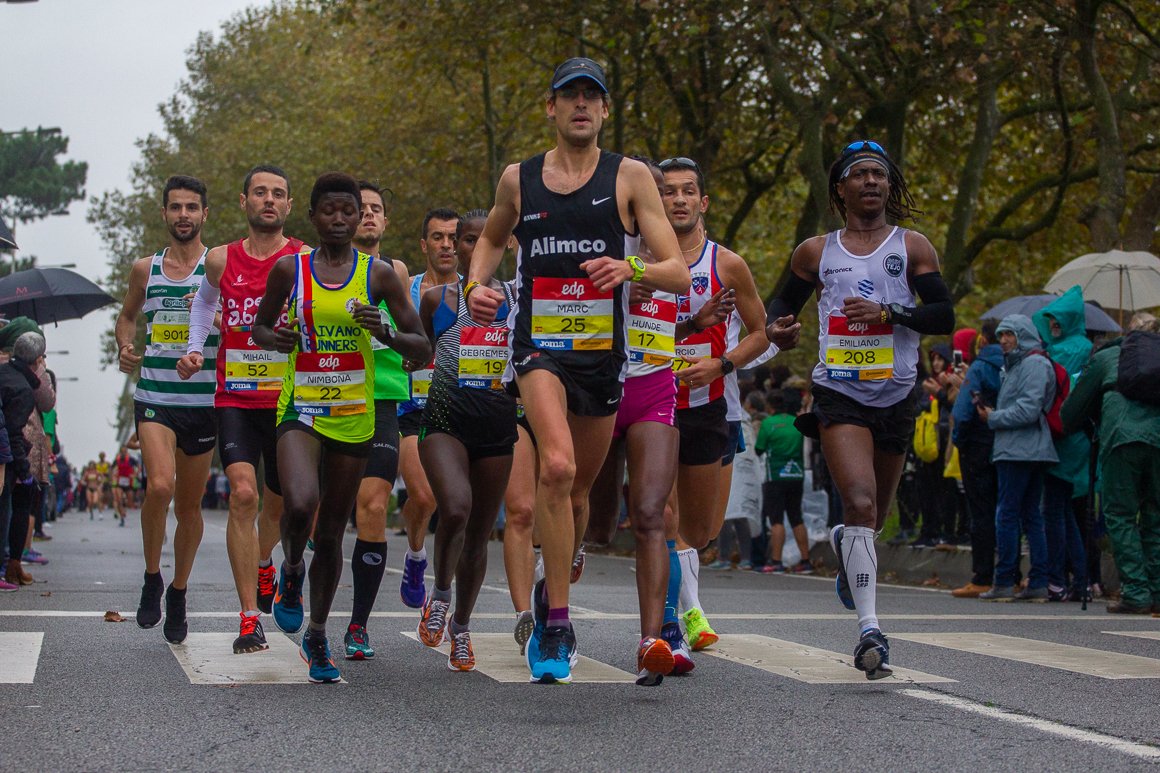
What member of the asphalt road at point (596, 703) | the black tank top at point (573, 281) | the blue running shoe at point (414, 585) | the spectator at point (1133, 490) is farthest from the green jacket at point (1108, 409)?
the black tank top at point (573, 281)

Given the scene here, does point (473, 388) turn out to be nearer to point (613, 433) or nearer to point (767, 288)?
point (613, 433)

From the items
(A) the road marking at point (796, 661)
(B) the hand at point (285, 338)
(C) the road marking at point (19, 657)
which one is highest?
(B) the hand at point (285, 338)

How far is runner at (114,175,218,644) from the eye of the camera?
9102mm

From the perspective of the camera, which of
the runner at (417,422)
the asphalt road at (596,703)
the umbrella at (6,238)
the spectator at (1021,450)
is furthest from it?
the umbrella at (6,238)

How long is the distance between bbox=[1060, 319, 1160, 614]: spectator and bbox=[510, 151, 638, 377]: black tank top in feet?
20.5

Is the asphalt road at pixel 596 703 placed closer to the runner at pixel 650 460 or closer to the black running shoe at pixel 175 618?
the black running shoe at pixel 175 618

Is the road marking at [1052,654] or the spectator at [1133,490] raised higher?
the spectator at [1133,490]

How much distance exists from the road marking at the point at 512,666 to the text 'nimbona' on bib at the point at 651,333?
4.37 ft

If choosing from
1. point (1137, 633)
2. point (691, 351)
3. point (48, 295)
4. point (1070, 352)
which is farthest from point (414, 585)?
point (48, 295)

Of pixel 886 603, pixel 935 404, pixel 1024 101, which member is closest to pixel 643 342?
pixel 886 603

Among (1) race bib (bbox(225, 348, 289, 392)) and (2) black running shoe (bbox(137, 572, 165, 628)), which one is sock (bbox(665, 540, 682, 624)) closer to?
(1) race bib (bbox(225, 348, 289, 392))

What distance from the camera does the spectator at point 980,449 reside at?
46.7 feet

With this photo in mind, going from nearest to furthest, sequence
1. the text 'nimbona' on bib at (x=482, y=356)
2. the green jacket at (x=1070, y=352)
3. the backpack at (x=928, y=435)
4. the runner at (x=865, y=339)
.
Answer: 1. the runner at (x=865, y=339)
2. the text 'nimbona' on bib at (x=482, y=356)
3. the green jacket at (x=1070, y=352)
4. the backpack at (x=928, y=435)

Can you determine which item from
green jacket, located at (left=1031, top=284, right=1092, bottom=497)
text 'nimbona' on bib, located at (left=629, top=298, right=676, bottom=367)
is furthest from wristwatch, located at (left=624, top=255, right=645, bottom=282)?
green jacket, located at (left=1031, top=284, right=1092, bottom=497)
